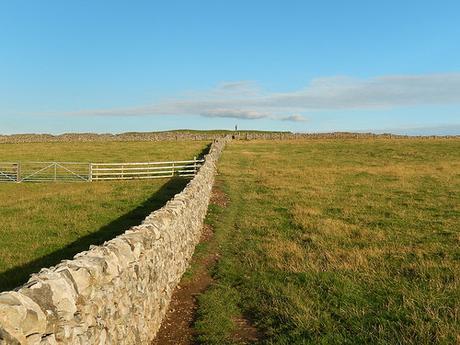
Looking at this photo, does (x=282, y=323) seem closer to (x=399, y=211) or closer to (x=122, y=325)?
(x=122, y=325)

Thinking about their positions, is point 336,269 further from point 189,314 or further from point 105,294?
point 105,294

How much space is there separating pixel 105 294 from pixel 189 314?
3.85 meters

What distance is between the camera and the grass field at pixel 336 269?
26.1ft

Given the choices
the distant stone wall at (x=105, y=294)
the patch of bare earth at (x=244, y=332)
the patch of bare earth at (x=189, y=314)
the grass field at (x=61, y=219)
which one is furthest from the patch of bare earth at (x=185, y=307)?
the grass field at (x=61, y=219)

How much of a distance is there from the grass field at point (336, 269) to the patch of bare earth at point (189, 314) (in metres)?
0.17

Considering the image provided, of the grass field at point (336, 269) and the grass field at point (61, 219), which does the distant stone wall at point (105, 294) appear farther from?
the grass field at point (61, 219)

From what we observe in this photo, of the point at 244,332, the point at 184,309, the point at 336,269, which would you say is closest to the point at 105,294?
the point at 244,332

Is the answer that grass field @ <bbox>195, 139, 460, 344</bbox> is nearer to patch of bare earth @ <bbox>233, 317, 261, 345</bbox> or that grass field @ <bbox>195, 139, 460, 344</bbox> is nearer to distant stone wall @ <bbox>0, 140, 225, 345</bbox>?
patch of bare earth @ <bbox>233, 317, 261, 345</bbox>

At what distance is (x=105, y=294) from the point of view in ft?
18.8

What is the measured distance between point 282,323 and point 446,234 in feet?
30.4

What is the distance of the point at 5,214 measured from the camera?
18.6 metres

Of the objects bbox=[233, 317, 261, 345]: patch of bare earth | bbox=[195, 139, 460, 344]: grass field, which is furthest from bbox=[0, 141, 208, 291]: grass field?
bbox=[233, 317, 261, 345]: patch of bare earth

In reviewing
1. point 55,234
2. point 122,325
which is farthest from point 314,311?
point 55,234

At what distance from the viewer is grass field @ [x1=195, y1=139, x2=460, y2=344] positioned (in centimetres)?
795
